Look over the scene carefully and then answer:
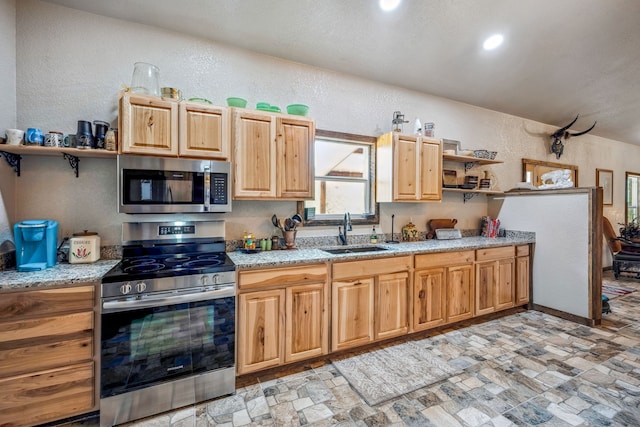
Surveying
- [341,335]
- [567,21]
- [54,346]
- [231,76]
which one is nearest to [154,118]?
[231,76]

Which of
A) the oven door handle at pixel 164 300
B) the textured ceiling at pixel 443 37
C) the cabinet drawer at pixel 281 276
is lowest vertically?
the oven door handle at pixel 164 300

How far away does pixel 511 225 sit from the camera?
3924 millimetres

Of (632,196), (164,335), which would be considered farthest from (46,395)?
(632,196)

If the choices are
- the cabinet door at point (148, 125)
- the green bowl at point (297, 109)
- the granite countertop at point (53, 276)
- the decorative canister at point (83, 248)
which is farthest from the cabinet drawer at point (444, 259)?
the decorative canister at point (83, 248)

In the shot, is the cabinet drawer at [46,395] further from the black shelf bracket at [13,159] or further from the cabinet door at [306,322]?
the black shelf bracket at [13,159]

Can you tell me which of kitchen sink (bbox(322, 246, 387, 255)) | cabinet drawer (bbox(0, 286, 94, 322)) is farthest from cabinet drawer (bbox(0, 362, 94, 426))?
kitchen sink (bbox(322, 246, 387, 255))

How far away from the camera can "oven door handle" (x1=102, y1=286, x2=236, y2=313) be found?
164cm

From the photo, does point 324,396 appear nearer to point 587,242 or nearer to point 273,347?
point 273,347

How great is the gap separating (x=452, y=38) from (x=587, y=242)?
2.76 metres

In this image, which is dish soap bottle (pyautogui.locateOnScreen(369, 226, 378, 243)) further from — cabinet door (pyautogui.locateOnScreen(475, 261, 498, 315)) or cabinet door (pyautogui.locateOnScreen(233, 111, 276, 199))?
cabinet door (pyautogui.locateOnScreen(233, 111, 276, 199))

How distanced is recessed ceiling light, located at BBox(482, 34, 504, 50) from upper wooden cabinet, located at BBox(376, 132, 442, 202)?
1072mm

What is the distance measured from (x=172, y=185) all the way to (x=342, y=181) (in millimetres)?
1761

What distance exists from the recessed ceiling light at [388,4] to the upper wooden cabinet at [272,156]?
1160 mm

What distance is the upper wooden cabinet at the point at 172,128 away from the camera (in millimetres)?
1989
